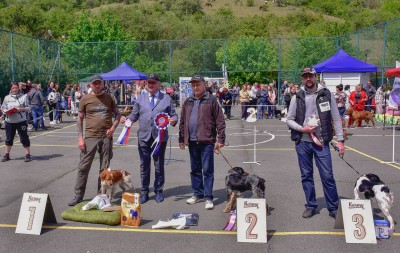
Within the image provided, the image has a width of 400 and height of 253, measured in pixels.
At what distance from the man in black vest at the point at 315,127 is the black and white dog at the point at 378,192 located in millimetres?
352

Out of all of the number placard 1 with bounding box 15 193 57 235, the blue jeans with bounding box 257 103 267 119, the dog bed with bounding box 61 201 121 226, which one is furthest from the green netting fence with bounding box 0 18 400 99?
the number placard 1 with bounding box 15 193 57 235

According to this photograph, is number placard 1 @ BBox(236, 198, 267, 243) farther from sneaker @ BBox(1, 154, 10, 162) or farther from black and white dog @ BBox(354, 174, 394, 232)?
sneaker @ BBox(1, 154, 10, 162)

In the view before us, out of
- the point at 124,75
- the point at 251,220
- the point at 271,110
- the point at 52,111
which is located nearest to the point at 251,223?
the point at 251,220

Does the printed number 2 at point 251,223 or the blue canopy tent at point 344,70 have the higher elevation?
the blue canopy tent at point 344,70

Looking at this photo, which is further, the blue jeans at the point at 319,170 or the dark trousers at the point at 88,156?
the dark trousers at the point at 88,156

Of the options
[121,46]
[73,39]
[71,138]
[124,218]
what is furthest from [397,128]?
[73,39]

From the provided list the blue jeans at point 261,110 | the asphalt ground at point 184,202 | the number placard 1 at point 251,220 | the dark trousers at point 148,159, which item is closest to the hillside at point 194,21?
the blue jeans at point 261,110

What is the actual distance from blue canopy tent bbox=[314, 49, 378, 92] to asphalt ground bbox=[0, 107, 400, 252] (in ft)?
27.3

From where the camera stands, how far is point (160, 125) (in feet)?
24.5

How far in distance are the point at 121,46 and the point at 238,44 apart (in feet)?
25.2

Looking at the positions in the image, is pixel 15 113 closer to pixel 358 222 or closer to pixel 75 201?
pixel 75 201

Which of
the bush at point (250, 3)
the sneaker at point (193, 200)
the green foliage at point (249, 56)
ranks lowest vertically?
the sneaker at point (193, 200)

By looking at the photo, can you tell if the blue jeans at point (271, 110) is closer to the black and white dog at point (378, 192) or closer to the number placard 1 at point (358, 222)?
the black and white dog at point (378, 192)

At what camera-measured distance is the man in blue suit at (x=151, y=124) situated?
297 inches
